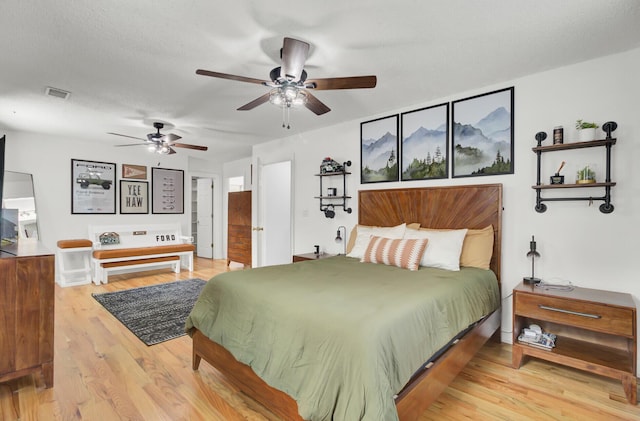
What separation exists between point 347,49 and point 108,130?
415 cm

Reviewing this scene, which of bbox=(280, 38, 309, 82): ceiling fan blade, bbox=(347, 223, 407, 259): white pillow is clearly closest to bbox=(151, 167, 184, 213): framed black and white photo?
bbox=(347, 223, 407, 259): white pillow

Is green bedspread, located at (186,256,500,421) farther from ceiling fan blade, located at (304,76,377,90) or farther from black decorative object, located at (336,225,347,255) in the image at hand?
black decorative object, located at (336,225,347,255)

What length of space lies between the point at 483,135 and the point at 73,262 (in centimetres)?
643

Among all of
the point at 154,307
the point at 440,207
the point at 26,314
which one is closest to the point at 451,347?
the point at 440,207

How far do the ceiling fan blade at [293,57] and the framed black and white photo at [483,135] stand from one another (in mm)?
1910

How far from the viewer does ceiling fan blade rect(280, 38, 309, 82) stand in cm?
188

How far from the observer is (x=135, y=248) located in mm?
5508

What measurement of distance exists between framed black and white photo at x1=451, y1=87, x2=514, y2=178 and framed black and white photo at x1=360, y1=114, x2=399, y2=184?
695 mm

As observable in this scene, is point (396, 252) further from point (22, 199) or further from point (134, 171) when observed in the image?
point (22, 199)

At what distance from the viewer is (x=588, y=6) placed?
72.8 inches

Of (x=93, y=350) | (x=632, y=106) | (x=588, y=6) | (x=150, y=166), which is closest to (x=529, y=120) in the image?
(x=632, y=106)

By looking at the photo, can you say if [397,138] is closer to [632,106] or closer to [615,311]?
[632,106]

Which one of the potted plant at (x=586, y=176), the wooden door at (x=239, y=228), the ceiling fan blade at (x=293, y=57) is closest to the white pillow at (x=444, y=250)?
the potted plant at (x=586, y=176)

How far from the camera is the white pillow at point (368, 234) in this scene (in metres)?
3.28
